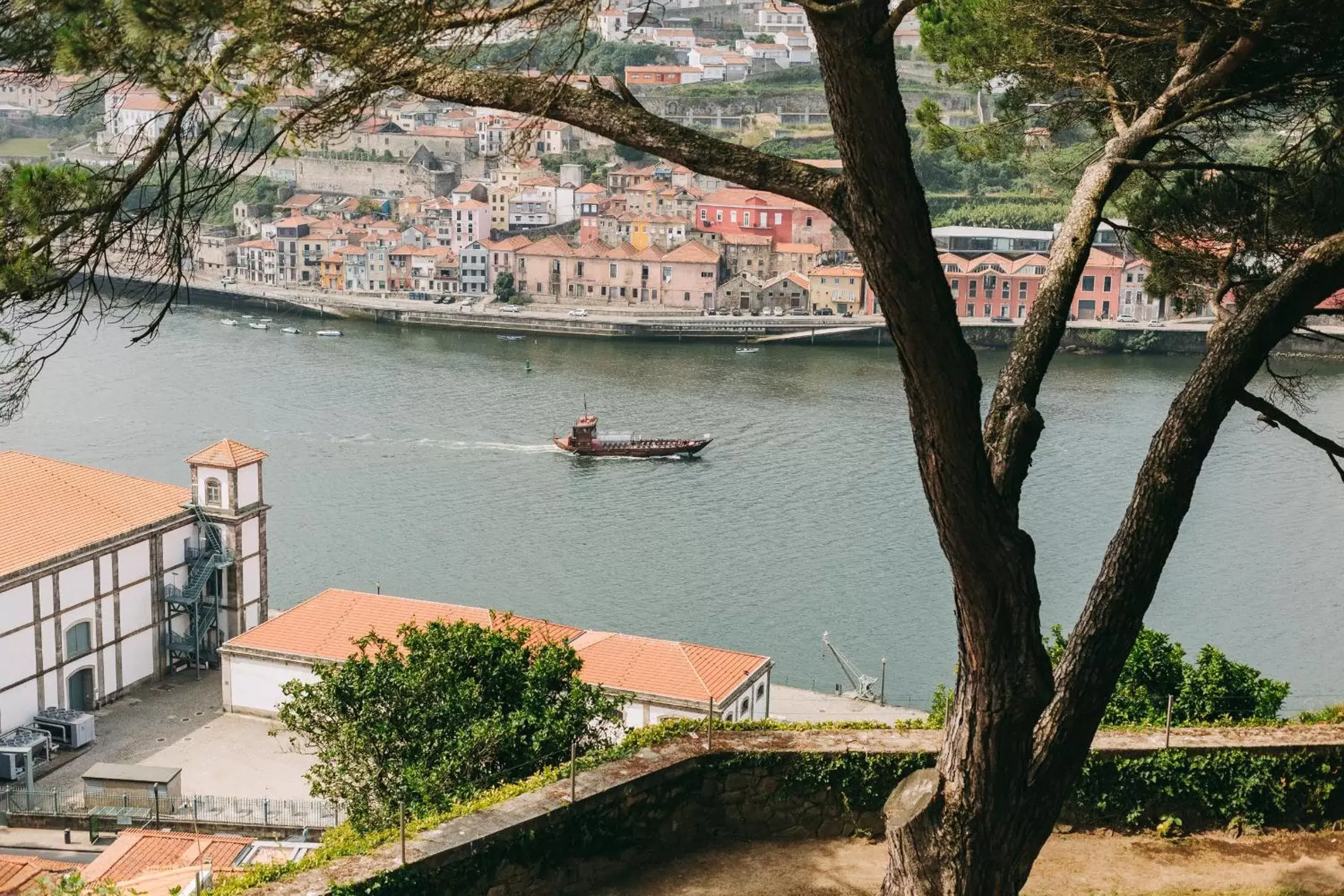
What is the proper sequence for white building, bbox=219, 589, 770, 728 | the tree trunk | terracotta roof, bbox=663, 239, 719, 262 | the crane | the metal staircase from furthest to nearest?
terracotta roof, bbox=663, 239, 719, 262 < the crane < the metal staircase < white building, bbox=219, 589, 770, 728 < the tree trunk

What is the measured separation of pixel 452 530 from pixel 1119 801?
14.2 meters

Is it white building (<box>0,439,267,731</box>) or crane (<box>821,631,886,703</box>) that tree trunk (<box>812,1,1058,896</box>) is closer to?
white building (<box>0,439,267,731</box>)

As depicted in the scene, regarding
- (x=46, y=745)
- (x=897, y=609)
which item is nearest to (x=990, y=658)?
(x=46, y=745)

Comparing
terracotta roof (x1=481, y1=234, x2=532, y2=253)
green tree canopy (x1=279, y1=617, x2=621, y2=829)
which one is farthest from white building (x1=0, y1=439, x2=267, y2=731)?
terracotta roof (x1=481, y1=234, x2=532, y2=253)

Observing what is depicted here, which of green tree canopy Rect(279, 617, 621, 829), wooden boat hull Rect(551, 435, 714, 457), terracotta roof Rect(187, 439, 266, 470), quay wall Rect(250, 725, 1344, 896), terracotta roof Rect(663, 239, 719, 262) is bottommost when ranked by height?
wooden boat hull Rect(551, 435, 714, 457)

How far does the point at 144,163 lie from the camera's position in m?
2.46

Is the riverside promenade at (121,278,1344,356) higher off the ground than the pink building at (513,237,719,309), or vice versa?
the pink building at (513,237,719,309)

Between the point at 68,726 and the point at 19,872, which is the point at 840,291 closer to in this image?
the point at 68,726

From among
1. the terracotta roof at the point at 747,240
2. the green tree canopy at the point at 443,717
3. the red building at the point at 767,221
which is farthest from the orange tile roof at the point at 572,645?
the red building at the point at 767,221

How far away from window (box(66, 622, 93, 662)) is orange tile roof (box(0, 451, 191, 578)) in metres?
0.61

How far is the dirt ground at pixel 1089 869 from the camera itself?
383 centimetres

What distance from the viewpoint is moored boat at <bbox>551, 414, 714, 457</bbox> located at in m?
21.8

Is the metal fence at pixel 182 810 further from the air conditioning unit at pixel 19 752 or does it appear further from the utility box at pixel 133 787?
the air conditioning unit at pixel 19 752

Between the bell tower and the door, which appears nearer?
the door
